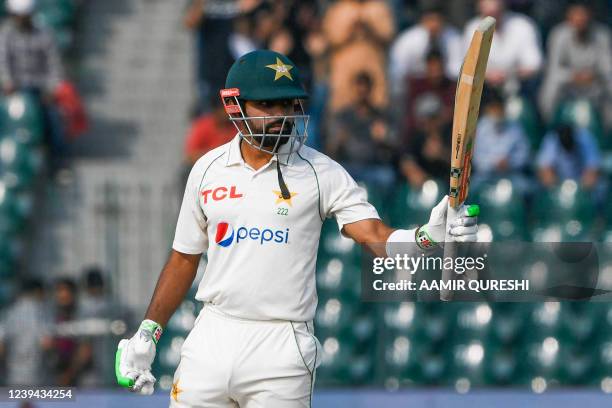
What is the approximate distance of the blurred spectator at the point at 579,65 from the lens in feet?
31.7

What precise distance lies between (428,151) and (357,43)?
4.38 feet

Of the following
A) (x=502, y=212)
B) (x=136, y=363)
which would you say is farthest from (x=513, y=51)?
(x=136, y=363)

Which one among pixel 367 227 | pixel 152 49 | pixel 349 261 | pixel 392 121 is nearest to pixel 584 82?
pixel 392 121

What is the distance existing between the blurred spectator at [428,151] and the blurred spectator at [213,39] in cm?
167

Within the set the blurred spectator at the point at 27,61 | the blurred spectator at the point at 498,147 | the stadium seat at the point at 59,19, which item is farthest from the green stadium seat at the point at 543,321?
the stadium seat at the point at 59,19

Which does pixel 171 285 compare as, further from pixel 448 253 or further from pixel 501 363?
pixel 501 363

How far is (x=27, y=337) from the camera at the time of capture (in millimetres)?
8625

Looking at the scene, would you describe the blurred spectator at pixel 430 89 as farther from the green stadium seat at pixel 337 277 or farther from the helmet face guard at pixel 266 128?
the helmet face guard at pixel 266 128

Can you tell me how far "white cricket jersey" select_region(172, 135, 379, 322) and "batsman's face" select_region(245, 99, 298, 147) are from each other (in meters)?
0.12

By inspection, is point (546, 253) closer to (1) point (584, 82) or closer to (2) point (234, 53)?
(1) point (584, 82)

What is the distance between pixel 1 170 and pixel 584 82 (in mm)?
4506

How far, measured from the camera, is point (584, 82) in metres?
9.66

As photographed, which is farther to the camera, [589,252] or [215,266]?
[589,252]

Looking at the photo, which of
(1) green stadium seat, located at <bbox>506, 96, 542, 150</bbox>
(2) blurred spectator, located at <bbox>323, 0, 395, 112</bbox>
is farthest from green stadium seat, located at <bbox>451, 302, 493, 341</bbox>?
(2) blurred spectator, located at <bbox>323, 0, 395, 112</bbox>
